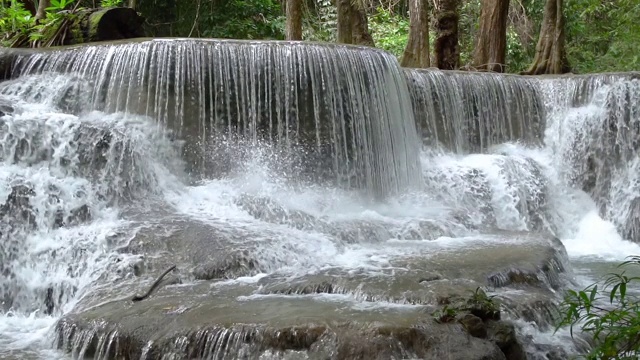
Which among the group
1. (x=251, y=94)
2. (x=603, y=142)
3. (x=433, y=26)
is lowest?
(x=603, y=142)

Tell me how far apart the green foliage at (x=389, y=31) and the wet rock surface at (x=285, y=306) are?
11377 millimetres

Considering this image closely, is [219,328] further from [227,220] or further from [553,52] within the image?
[553,52]

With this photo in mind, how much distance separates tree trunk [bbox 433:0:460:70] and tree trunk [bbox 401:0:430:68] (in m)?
0.38

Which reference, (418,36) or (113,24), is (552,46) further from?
(113,24)

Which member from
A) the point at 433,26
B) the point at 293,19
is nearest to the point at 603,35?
the point at 433,26

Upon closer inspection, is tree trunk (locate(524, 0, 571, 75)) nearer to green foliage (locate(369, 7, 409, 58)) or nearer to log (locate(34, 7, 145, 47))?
green foliage (locate(369, 7, 409, 58))

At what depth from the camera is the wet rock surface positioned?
182 inches

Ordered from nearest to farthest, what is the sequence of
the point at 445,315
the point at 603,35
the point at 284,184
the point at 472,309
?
1. the point at 445,315
2. the point at 472,309
3. the point at 284,184
4. the point at 603,35

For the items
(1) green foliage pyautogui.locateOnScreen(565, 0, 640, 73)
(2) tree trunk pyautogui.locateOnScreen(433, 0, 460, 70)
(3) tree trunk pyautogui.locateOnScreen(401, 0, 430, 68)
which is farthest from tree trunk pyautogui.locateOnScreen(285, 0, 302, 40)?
(1) green foliage pyautogui.locateOnScreen(565, 0, 640, 73)

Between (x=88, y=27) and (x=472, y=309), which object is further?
(x=88, y=27)

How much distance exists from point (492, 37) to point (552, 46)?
1057 millimetres

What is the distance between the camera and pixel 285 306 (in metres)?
5.22

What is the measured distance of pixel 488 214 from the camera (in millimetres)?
9938

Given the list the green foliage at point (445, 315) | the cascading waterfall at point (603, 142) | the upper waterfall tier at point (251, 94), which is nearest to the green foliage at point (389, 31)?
the cascading waterfall at point (603, 142)
